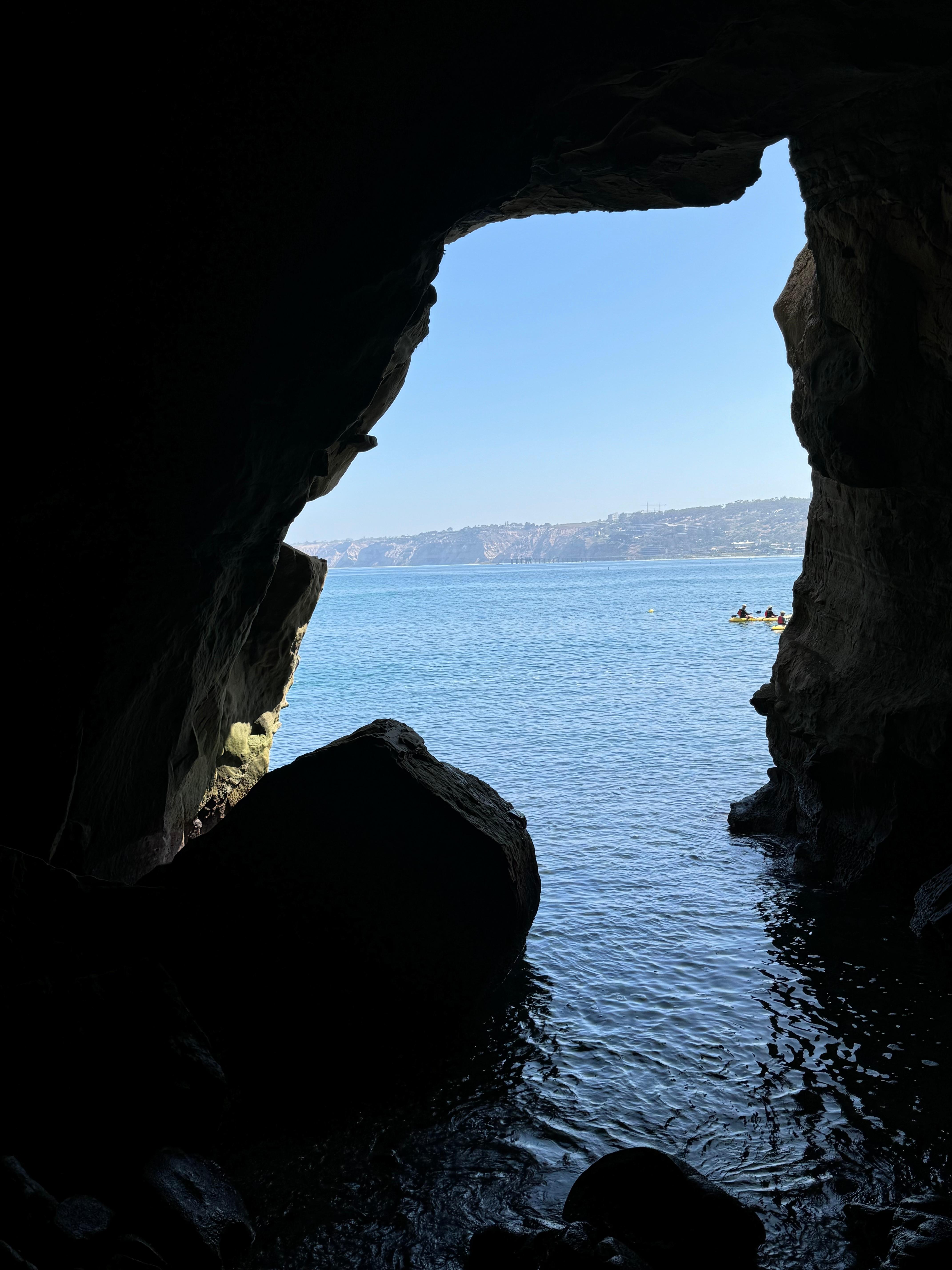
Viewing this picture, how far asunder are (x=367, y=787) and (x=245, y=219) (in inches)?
182

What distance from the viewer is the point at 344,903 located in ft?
23.5

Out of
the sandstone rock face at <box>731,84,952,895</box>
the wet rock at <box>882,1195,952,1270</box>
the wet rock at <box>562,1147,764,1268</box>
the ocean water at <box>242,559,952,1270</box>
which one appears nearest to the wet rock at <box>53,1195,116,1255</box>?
the ocean water at <box>242,559,952,1270</box>

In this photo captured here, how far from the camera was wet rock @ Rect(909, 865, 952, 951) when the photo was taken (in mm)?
8391

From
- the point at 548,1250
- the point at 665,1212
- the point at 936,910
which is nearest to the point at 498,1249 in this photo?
the point at 548,1250

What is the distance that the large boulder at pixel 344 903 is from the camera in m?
6.86

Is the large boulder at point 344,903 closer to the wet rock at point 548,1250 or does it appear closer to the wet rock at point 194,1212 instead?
the wet rock at point 194,1212

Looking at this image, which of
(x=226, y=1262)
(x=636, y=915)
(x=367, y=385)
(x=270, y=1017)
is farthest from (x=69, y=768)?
(x=636, y=915)

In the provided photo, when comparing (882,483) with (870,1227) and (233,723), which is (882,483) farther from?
(233,723)

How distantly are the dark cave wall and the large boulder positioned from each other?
134 centimetres

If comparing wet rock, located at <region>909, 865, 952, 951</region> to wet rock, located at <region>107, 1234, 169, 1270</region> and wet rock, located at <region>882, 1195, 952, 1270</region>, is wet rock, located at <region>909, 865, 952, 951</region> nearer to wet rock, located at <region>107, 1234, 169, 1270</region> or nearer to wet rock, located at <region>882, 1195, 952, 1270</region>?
wet rock, located at <region>882, 1195, 952, 1270</region>

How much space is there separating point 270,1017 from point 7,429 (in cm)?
480

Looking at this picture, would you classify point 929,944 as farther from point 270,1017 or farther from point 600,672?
point 600,672

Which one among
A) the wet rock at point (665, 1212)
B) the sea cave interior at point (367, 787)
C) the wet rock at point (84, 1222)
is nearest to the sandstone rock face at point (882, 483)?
the sea cave interior at point (367, 787)

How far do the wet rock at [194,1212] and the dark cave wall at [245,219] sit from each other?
2716 mm
